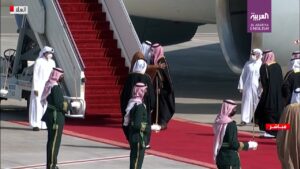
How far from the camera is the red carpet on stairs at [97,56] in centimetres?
1953

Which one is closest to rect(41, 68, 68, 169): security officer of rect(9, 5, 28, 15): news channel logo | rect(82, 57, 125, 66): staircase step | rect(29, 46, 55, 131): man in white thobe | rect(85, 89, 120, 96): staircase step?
rect(29, 46, 55, 131): man in white thobe

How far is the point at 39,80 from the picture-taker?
18.7 metres

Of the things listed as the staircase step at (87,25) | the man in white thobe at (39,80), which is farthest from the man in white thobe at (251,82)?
the man in white thobe at (39,80)

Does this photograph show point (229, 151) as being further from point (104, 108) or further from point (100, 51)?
point (100, 51)

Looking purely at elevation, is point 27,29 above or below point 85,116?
above

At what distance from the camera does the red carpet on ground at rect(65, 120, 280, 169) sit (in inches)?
632

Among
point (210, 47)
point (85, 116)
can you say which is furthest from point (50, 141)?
point (210, 47)

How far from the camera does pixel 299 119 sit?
12320mm

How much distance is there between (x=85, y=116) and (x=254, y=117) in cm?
311

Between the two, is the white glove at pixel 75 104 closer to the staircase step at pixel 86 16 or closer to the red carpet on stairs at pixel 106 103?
the red carpet on stairs at pixel 106 103

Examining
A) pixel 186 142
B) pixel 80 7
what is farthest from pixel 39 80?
pixel 186 142

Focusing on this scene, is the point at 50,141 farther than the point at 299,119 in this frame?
Yes

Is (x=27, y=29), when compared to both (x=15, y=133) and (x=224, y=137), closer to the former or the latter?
(x=15, y=133)

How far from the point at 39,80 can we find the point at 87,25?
7.59ft
